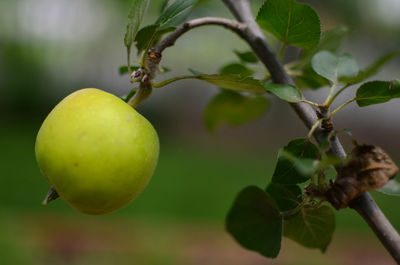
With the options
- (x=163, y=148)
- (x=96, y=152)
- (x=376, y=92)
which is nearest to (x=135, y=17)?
(x=96, y=152)

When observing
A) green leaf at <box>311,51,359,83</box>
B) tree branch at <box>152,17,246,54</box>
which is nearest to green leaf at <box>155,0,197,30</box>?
tree branch at <box>152,17,246,54</box>

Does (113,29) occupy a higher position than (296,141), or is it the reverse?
(296,141)

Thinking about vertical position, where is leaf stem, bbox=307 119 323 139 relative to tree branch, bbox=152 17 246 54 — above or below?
below

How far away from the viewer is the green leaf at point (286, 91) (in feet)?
1.24

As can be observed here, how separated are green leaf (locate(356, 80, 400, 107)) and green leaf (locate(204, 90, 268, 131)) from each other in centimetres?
23

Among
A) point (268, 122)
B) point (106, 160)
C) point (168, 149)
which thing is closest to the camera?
point (106, 160)

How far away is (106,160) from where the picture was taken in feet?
1.24

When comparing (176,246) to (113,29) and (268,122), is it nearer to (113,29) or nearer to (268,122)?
(268,122)

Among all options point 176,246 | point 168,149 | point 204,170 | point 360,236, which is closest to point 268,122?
point 168,149

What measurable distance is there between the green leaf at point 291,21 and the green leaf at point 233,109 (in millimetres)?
165

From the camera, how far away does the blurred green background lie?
2320 mm

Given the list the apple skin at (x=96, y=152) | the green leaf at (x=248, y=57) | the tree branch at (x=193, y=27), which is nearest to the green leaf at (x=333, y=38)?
the green leaf at (x=248, y=57)

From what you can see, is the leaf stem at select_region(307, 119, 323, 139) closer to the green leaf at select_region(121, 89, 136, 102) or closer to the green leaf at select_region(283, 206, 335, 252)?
the green leaf at select_region(283, 206, 335, 252)

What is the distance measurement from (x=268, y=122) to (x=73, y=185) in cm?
626
